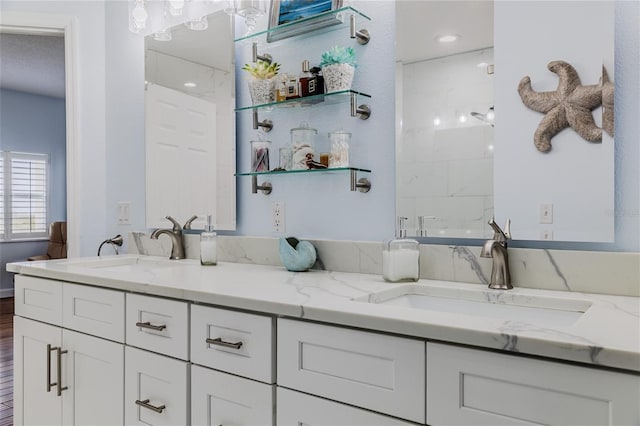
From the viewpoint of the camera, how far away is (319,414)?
1107mm

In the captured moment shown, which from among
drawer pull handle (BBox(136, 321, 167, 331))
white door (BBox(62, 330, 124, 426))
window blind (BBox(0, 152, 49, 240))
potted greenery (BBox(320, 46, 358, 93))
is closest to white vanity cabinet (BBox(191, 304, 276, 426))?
drawer pull handle (BBox(136, 321, 167, 331))

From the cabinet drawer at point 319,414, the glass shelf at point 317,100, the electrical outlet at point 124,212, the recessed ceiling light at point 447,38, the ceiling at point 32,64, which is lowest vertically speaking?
the cabinet drawer at point 319,414

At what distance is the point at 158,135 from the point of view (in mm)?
2404

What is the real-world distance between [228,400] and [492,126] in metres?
1.06

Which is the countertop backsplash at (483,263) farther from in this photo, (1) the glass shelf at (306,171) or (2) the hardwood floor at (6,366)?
(2) the hardwood floor at (6,366)

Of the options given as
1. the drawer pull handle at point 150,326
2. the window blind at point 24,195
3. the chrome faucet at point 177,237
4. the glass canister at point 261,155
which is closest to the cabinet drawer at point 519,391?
the drawer pull handle at point 150,326

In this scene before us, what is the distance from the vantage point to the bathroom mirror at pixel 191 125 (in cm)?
211

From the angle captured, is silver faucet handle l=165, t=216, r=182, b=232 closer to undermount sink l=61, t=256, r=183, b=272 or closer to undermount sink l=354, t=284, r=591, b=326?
undermount sink l=61, t=256, r=183, b=272

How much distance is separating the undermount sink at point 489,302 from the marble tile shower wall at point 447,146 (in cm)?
22

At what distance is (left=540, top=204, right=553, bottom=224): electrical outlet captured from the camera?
1.36 meters

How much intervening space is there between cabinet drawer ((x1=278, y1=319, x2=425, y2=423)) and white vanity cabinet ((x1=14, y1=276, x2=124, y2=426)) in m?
0.70

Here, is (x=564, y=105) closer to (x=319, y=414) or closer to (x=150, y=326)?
(x=319, y=414)

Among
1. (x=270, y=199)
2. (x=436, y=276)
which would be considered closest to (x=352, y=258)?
(x=436, y=276)

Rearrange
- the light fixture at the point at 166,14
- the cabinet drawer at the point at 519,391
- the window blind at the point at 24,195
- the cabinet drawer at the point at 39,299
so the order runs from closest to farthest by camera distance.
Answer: the cabinet drawer at the point at 519,391 → the cabinet drawer at the point at 39,299 → the light fixture at the point at 166,14 → the window blind at the point at 24,195
